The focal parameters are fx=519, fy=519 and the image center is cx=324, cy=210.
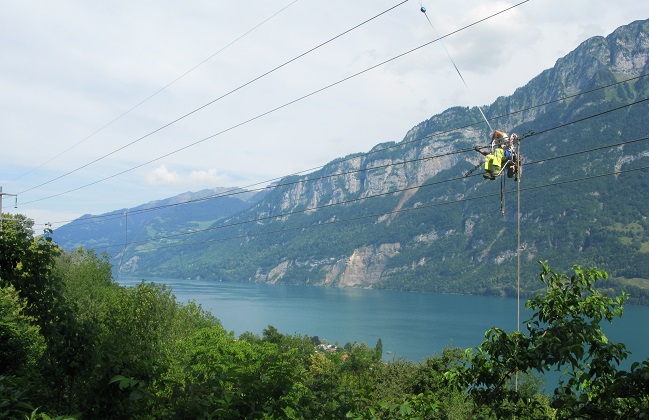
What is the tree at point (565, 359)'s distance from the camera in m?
4.27

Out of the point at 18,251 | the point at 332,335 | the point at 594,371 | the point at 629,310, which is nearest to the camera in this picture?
the point at 594,371

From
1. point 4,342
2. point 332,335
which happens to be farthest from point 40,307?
point 332,335

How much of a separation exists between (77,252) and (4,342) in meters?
45.1

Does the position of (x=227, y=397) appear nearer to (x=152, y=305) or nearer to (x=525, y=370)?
(x=525, y=370)

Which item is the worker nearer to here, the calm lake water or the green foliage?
the green foliage

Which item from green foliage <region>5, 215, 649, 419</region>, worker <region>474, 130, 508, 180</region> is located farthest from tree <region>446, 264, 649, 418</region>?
worker <region>474, 130, 508, 180</region>

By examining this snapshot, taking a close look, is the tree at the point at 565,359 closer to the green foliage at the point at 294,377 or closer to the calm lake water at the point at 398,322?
the green foliage at the point at 294,377

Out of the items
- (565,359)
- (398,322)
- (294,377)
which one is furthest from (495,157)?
(398,322)

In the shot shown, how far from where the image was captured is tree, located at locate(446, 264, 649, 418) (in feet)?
14.0

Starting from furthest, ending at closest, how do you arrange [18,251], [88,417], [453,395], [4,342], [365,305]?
1. [365,305]
2. [453,395]
3. [4,342]
4. [18,251]
5. [88,417]

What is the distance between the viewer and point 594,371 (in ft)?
14.8

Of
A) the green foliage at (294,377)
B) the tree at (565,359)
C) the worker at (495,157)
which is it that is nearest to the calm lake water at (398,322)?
the worker at (495,157)

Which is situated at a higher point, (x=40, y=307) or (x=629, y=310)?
(x=40, y=307)

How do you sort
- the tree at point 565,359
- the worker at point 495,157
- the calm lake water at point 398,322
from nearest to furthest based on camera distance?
the tree at point 565,359, the worker at point 495,157, the calm lake water at point 398,322
